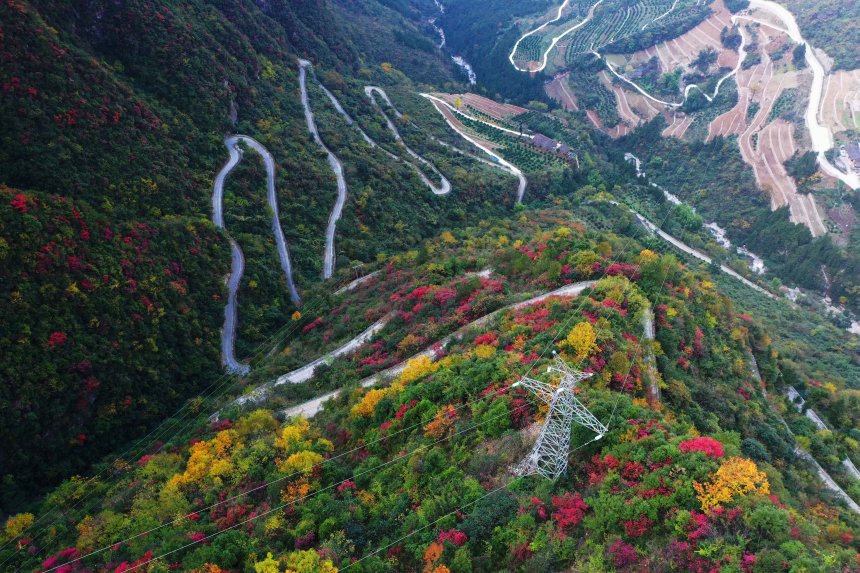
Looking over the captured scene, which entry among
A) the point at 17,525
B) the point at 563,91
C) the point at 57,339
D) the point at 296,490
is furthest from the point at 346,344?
the point at 563,91

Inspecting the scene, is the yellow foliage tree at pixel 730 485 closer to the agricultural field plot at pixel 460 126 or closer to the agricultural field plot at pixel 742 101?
the agricultural field plot at pixel 460 126

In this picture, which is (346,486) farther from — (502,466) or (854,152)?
(854,152)

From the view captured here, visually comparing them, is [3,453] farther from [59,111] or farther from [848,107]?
[848,107]

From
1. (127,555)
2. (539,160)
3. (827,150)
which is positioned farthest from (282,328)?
(827,150)

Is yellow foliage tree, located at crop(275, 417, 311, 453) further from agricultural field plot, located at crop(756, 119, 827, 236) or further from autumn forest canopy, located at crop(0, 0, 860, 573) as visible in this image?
agricultural field plot, located at crop(756, 119, 827, 236)

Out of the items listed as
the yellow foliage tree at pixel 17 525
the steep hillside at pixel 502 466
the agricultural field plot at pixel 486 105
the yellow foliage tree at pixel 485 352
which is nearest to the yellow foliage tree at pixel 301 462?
the steep hillside at pixel 502 466

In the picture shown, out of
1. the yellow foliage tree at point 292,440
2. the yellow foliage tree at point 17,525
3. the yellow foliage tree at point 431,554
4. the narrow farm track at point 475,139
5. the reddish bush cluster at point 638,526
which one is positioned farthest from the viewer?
the narrow farm track at point 475,139
